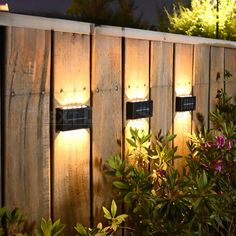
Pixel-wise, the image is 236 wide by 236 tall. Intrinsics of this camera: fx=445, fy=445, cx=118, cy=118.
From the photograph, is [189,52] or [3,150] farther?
[189,52]

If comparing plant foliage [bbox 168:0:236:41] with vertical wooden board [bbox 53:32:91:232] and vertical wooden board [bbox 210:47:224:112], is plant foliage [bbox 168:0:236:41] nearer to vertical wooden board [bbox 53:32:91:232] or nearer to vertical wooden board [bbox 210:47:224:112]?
vertical wooden board [bbox 210:47:224:112]

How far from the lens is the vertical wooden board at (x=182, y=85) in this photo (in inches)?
197

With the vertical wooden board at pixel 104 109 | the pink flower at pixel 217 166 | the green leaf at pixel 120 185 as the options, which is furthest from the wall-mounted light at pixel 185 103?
the green leaf at pixel 120 185

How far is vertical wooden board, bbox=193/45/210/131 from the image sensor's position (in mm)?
5441

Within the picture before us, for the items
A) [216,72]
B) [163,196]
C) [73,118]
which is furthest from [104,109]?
Answer: [216,72]

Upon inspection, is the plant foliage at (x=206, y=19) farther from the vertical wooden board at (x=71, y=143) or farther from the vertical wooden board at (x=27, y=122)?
the vertical wooden board at (x=27, y=122)

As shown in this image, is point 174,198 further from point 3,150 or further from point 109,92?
point 3,150

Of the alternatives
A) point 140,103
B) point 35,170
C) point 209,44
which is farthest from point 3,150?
point 209,44

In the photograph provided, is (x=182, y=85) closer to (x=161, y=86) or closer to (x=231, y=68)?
(x=161, y=86)

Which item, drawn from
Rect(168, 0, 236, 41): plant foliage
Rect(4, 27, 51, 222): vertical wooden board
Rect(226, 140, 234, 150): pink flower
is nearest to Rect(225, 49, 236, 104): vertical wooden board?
Rect(226, 140, 234, 150): pink flower

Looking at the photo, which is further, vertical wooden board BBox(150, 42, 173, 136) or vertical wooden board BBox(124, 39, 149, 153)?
vertical wooden board BBox(150, 42, 173, 136)

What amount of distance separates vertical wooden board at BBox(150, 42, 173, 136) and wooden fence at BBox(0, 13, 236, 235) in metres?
0.01

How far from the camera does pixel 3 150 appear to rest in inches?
116

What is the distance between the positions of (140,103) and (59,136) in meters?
1.14
